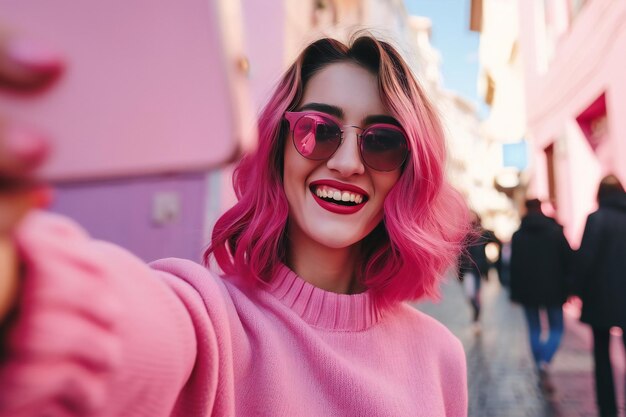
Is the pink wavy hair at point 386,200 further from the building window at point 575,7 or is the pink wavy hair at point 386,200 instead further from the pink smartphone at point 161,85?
the building window at point 575,7

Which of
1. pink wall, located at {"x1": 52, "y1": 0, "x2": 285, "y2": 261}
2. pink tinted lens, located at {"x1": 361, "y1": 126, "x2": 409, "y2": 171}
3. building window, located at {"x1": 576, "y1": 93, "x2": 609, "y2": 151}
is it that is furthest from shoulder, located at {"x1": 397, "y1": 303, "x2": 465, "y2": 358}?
building window, located at {"x1": 576, "y1": 93, "x2": 609, "y2": 151}

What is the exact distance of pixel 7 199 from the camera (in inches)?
15.8

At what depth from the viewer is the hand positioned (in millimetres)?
379

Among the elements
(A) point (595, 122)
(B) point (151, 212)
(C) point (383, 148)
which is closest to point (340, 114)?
(C) point (383, 148)

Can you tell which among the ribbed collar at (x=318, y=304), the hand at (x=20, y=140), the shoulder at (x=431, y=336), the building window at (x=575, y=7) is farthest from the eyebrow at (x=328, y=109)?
the building window at (x=575, y=7)

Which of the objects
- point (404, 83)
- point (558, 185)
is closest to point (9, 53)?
point (404, 83)

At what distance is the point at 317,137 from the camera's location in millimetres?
1252

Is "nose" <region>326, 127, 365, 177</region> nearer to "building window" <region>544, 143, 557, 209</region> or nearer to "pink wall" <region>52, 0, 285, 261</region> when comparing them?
"pink wall" <region>52, 0, 285, 261</region>

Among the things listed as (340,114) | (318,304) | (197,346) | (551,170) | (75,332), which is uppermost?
(340,114)

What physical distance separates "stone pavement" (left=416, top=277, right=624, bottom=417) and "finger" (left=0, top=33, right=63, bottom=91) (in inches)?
107

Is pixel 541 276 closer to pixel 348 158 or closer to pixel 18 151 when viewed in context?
pixel 348 158

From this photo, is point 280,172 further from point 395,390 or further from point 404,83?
point 395,390

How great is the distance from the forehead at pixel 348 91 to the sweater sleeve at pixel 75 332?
31.9 inches

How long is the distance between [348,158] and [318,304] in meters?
0.39
